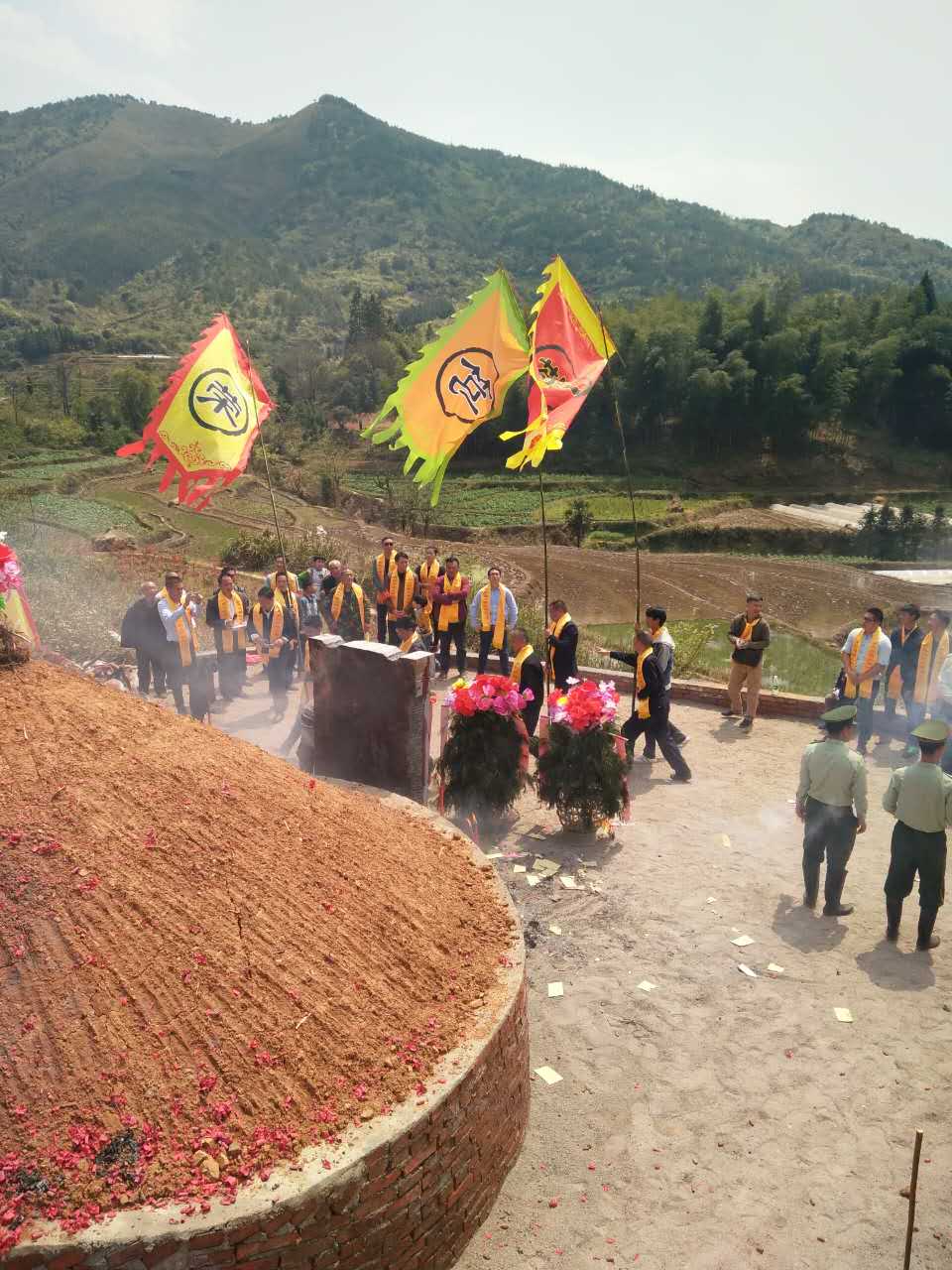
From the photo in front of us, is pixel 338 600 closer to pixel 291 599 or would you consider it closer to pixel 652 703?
pixel 291 599

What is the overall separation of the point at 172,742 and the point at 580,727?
11.4ft

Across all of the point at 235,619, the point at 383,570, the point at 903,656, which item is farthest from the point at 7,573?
the point at 903,656

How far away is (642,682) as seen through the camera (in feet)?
27.7

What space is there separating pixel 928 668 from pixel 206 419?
778 centimetres

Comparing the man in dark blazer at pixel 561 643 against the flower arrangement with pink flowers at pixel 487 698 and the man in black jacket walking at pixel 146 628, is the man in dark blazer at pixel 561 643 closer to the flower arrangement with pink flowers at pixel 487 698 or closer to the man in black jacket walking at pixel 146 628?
the flower arrangement with pink flowers at pixel 487 698

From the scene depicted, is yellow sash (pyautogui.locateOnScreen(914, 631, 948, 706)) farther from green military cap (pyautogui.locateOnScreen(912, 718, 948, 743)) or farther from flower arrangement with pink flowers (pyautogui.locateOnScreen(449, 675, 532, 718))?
flower arrangement with pink flowers (pyautogui.locateOnScreen(449, 675, 532, 718))

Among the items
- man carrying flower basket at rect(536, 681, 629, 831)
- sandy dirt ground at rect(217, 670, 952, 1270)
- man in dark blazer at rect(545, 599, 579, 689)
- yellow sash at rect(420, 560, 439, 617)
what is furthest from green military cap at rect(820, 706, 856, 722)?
yellow sash at rect(420, 560, 439, 617)

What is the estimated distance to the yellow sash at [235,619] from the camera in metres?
9.74

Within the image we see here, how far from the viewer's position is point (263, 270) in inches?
6319

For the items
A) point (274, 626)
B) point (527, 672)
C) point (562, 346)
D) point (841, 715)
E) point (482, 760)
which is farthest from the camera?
point (274, 626)

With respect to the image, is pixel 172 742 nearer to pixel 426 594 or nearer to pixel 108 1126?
pixel 108 1126

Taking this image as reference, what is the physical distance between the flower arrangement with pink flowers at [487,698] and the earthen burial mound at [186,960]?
91.3 inches

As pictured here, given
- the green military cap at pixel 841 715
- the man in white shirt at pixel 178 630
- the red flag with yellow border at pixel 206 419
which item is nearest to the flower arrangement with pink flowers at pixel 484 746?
the green military cap at pixel 841 715

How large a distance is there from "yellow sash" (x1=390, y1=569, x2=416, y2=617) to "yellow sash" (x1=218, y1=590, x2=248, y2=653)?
1.95 m
